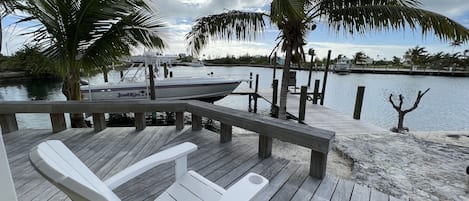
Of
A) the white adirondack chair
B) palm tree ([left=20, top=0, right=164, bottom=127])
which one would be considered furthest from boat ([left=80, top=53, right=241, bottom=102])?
the white adirondack chair

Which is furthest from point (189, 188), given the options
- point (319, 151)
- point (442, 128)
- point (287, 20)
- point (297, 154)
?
point (442, 128)

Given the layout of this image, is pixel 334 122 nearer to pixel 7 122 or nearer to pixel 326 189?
pixel 326 189

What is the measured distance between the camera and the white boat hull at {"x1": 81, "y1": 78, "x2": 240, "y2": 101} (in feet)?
27.8

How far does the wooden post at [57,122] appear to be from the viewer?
3.17 metres

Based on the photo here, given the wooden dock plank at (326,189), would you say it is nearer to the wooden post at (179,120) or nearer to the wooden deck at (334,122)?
the wooden post at (179,120)

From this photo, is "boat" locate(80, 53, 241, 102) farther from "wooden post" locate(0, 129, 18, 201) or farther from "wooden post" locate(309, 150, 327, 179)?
"wooden post" locate(0, 129, 18, 201)

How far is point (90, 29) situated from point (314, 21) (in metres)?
4.26

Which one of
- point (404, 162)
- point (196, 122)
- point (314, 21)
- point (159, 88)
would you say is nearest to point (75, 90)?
point (196, 122)

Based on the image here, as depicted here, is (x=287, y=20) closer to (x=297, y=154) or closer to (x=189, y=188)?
(x=297, y=154)

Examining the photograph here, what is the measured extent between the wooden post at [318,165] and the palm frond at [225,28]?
3.31 metres

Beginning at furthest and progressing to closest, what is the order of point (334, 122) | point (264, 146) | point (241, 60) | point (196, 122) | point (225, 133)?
point (241, 60) < point (334, 122) < point (196, 122) < point (225, 133) < point (264, 146)

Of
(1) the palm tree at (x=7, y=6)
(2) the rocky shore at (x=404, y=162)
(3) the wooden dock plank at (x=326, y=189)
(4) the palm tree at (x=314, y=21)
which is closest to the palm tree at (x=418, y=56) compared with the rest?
(2) the rocky shore at (x=404, y=162)

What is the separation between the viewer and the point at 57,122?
321cm

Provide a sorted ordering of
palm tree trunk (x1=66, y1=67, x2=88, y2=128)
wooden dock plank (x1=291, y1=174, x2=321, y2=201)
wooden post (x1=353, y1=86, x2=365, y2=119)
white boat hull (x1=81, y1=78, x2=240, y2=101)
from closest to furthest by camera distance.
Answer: wooden dock plank (x1=291, y1=174, x2=321, y2=201) → palm tree trunk (x1=66, y1=67, x2=88, y2=128) → wooden post (x1=353, y1=86, x2=365, y2=119) → white boat hull (x1=81, y1=78, x2=240, y2=101)
